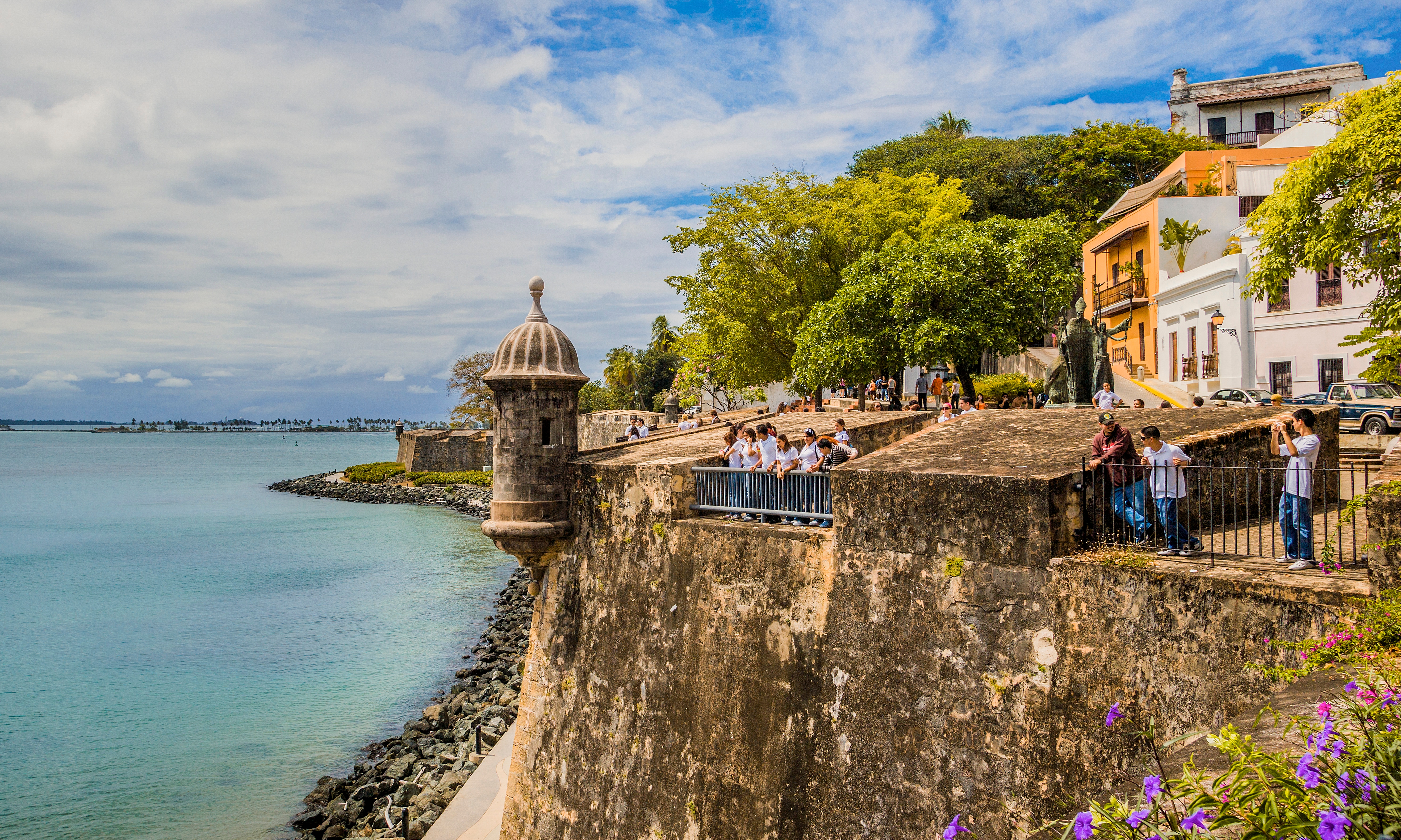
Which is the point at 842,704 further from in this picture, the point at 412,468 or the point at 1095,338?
the point at 412,468

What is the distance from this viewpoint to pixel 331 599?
30.9 m

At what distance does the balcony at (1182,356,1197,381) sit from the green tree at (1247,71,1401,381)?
44.1ft

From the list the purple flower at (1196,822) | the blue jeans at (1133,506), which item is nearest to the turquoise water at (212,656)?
the blue jeans at (1133,506)

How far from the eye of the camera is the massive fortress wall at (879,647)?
20.5 ft

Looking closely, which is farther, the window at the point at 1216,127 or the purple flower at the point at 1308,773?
the window at the point at 1216,127

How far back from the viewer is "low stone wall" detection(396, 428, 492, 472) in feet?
214

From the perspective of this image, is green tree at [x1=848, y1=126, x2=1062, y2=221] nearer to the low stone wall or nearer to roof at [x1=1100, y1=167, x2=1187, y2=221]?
roof at [x1=1100, y1=167, x2=1187, y2=221]

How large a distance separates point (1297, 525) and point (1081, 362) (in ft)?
22.6

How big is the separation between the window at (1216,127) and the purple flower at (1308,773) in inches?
2057

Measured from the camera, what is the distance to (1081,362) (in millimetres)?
12375

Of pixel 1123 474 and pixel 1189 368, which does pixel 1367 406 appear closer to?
pixel 1189 368

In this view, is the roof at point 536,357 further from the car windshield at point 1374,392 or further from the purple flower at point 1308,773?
the car windshield at point 1374,392

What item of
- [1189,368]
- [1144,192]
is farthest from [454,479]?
[1189,368]

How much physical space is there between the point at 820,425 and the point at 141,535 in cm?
4868
